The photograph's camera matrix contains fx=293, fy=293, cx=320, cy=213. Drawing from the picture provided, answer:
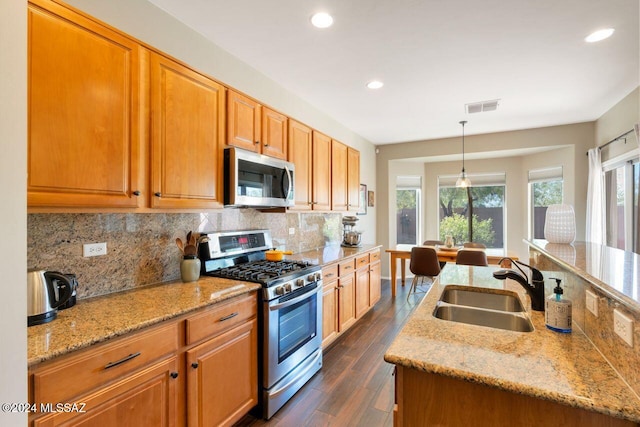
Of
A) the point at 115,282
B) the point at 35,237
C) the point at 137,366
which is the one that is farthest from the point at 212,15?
the point at 137,366

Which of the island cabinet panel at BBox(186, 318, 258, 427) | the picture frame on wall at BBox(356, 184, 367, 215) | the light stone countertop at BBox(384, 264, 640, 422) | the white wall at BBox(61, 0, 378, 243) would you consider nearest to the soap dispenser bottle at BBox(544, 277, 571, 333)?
the light stone countertop at BBox(384, 264, 640, 422)

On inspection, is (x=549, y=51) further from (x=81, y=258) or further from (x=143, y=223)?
(x=81, y=258)

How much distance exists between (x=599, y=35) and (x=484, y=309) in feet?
7.46

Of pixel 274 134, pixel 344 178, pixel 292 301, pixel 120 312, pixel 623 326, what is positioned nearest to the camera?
pixel 623 326

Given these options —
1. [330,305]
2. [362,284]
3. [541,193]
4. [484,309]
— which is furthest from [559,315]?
[541,193]

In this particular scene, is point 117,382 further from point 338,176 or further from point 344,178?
point 344,178

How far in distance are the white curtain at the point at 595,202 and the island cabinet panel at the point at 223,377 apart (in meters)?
4.38

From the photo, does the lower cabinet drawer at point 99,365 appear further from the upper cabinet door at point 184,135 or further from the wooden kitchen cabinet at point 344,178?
the wooden kitchen cabinet at point 344,178

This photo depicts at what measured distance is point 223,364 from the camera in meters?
1.65

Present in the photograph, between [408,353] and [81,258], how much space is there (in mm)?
1679

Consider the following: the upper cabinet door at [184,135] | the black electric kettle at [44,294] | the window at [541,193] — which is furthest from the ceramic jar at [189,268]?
the window at [541,193]

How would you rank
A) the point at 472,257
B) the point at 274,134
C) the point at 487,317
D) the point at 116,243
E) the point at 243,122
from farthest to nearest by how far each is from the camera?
1. the point at 472,257
2. the point at 274,134
3. the point at 243,122
4. the point at 116,243
5. the point at 487,317
